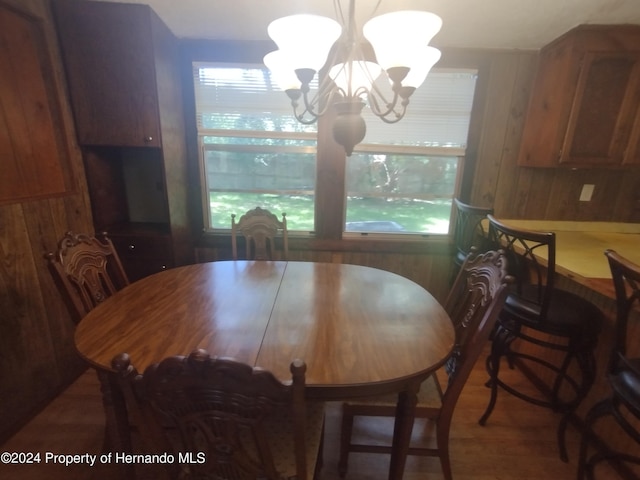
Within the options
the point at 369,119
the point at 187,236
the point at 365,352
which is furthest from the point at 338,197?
the point at 365,352

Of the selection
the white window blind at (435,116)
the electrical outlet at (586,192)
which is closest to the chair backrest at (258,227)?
the white window blind at (435,116)

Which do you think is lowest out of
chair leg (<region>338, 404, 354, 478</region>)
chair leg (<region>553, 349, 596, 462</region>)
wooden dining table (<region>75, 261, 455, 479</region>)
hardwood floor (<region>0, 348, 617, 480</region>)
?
hardwood floor (<region>0, 348, 617, 480</region>)

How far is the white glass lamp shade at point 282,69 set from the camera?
1.19 metres

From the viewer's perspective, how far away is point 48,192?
5.74 feet

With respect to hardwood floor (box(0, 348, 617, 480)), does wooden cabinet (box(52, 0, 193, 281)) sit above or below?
above

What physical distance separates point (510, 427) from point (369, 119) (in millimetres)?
2201

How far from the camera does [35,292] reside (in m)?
1.67

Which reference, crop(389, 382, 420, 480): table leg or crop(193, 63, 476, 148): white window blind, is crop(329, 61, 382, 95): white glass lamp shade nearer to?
crop(193, 63, 476, 148): white window blind

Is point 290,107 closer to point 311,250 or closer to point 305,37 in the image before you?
point 311,250

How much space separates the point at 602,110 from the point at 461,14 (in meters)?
1.14

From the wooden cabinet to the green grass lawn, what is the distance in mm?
366

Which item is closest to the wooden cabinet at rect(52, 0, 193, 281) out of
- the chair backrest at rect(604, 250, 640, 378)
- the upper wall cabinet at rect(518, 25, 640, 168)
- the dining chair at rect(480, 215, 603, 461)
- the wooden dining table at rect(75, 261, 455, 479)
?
the wooden dining table at rect(75, 261, 455, 479)

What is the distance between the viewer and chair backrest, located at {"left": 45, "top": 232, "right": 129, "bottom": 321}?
125 centimetres

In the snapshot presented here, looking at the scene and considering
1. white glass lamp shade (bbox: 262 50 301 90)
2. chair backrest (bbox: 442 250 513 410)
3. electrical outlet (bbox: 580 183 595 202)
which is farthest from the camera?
electrical outlet (bbox: 580 183 595 202)
